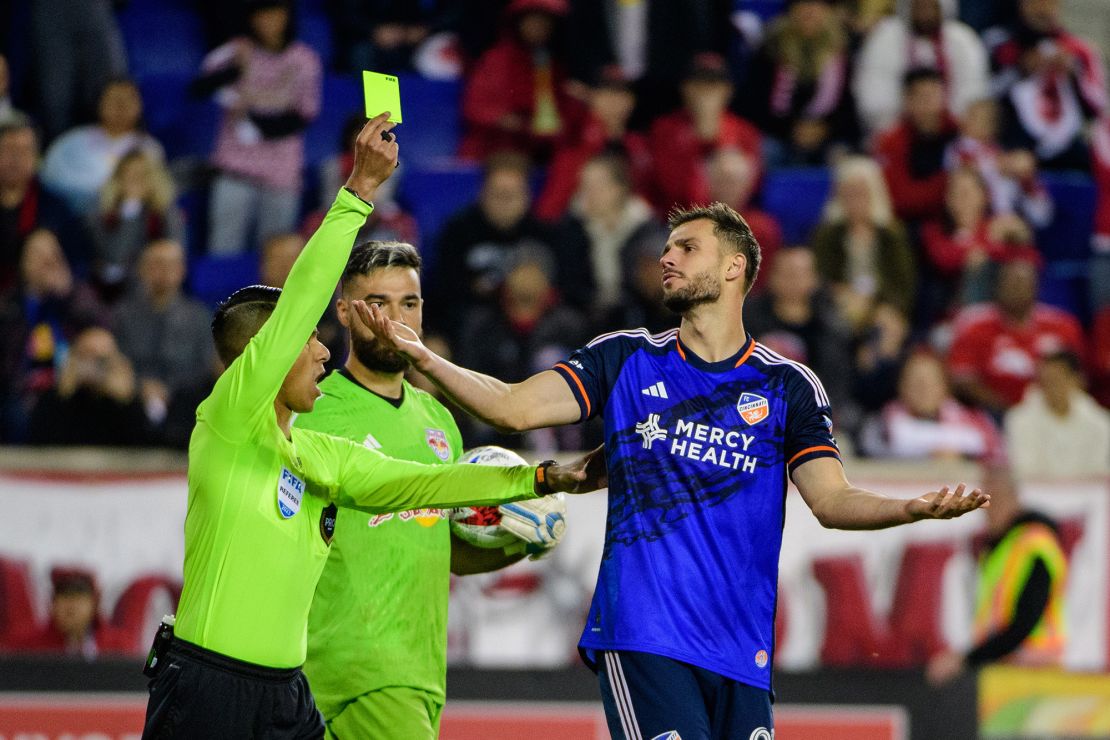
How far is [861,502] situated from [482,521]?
5.00 ft

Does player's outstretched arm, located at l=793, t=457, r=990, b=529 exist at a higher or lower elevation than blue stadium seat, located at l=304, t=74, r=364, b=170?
lower

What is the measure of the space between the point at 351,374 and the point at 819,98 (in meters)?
7.76

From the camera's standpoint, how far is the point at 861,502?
4969 mm

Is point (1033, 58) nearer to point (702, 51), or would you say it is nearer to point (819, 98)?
point (819, 98)

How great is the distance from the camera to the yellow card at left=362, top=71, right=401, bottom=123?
15.8 feet

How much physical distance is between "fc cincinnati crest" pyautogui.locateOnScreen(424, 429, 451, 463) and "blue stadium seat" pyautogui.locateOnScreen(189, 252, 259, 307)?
5.70m

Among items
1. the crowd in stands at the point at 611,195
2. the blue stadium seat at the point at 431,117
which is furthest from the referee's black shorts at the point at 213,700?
the blue stadium seat at the point at 431,117

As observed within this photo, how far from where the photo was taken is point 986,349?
1162cm

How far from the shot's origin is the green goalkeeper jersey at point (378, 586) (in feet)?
18.6

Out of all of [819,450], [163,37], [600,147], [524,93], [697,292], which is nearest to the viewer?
[819,450]

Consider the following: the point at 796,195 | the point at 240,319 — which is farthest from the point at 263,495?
the point at 796,195

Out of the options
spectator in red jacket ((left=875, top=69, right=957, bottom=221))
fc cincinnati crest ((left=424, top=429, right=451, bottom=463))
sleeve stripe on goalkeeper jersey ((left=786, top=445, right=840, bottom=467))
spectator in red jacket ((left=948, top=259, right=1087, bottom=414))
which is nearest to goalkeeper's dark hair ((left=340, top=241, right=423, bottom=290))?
fc cincinnati crest ((left=424, top=429, right=451, bottom=463))

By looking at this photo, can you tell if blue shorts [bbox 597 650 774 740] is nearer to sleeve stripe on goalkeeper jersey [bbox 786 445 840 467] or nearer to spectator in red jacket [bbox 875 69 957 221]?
sleeve stripe on goalkeeper jersey [bbox 786 445 840 467]

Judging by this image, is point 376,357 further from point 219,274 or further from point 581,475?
point 219,274
